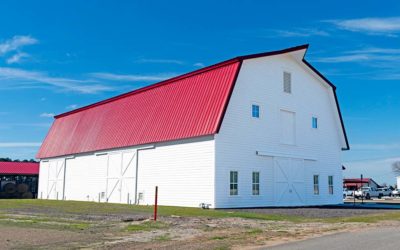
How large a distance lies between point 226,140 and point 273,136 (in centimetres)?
438

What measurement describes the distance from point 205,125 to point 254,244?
15.0 m

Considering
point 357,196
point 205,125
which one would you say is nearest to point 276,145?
point 205,125

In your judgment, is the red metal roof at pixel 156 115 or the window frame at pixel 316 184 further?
the window frame at pixel 316 184

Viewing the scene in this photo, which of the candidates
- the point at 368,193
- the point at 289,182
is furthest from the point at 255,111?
the point at 368,193

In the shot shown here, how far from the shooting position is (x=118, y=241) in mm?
11438

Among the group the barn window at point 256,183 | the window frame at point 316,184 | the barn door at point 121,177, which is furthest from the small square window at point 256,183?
the barn door at point 121,177

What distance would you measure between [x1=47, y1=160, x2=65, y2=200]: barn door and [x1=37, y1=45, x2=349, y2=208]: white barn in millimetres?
4048

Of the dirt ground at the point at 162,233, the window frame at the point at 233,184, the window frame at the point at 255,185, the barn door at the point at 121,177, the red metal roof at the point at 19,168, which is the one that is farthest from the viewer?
the red metal roof at the point at 19,168

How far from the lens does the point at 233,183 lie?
85.6ft

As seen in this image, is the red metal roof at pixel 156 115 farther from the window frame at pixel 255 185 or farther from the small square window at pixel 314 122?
the small square window at pixel 314 122

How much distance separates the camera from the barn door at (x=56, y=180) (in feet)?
135

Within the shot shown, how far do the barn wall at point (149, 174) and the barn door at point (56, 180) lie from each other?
1.08 metres

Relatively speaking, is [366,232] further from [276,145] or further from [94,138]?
[94,138]

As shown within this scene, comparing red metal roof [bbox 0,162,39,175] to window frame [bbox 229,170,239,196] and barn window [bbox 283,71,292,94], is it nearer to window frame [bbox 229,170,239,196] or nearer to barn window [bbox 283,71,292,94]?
window frame [bbox 229,170,239,196]
